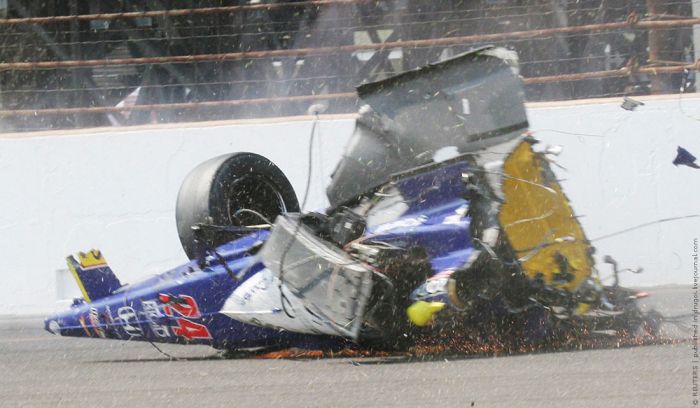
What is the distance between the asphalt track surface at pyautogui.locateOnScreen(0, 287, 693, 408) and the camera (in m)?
4.80

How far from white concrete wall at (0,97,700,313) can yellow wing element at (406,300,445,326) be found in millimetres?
2990

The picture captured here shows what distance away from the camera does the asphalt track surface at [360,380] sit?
15.7 ft

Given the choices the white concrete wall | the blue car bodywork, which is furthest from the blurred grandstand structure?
the blue car bodywork

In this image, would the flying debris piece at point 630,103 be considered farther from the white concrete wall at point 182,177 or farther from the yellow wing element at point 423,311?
the yellow wing element at point 423,311

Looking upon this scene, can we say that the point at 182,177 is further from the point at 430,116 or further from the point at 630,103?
the point at 630,103

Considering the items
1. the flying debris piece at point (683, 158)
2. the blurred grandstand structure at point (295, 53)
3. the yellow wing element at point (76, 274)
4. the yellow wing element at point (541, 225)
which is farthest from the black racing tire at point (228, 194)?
the flying debris piece at point (683, 158)

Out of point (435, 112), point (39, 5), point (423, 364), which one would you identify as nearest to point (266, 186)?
point (435, 112)

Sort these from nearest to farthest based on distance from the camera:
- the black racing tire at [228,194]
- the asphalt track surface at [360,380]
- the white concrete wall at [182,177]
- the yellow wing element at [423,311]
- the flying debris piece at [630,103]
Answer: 1. the asphalt track surface at [360,380]
2. the yellow wing element at [423,311]
3. the black racing tire at [228,194]
4. the flying debris piece at [630,103]
5. the white concrete wall at [182,177]

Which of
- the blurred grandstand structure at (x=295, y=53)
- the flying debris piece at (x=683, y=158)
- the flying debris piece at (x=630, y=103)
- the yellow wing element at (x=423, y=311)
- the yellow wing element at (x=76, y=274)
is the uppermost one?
the blurred grandstand structure at (x=295, y=53)

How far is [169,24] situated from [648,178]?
4.53 m

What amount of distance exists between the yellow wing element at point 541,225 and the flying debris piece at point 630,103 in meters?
2.22

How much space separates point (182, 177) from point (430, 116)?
3.22m

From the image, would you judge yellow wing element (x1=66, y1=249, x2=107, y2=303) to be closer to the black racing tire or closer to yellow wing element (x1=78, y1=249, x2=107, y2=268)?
yellow wing element (x1=78, y1=249, x2=107, y2=268)

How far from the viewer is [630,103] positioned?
8.28 meters
